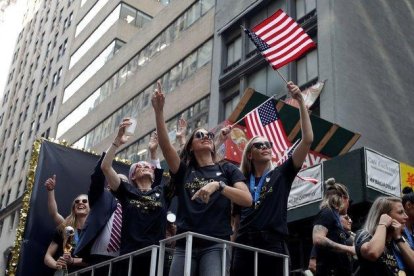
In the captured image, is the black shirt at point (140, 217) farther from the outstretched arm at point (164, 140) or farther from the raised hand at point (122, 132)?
the outstretched arm at point (164, 140)

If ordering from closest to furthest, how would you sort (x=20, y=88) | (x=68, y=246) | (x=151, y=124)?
(x=68, y=246) → (x=151, y=124) → (x=20, y=88)

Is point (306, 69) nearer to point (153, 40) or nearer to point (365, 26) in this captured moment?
point (365, 26)

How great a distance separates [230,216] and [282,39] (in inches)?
346

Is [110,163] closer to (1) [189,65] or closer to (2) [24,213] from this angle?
(2) [24,213]

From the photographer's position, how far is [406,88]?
2238cm

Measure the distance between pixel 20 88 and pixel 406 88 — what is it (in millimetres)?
48098

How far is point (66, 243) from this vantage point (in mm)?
7066

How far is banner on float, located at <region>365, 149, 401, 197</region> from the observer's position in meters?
13.2

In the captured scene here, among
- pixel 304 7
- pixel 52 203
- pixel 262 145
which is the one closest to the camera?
pixel 262 145

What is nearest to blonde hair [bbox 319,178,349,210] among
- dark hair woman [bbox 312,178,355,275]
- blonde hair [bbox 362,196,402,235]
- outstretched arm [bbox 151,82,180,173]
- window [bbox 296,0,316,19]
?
dark hair woman [bbox 312,178,355,275]

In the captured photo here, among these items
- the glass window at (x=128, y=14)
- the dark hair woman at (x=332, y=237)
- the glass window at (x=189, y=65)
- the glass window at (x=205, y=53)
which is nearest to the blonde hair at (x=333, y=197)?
the dark hair woman at (x=332, y=237)

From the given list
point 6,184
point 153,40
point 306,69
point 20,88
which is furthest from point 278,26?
point 20,88

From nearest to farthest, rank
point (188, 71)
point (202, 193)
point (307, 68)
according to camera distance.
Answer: point (202, 193)
point (307, 68)
point (188, 71)

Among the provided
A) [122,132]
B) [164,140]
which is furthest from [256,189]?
[122,132]
